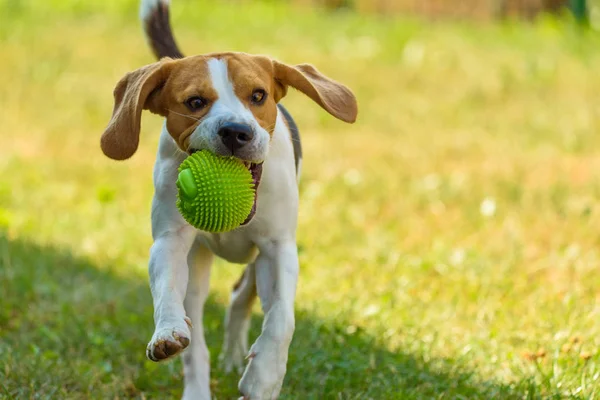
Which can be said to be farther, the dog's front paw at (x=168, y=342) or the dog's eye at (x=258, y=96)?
the dog's eye at (x=258, y=96)

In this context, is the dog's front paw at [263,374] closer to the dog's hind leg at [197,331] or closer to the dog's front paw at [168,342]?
the dog's front paw at [168,342]

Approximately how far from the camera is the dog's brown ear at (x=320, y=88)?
4.12 metres

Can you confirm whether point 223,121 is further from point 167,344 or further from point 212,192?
point 167,344

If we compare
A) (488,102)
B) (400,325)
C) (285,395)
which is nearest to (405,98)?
(488,102)

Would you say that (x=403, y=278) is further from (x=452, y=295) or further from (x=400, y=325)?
(x=400, y=325)

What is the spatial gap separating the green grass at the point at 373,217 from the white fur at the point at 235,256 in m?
0.47

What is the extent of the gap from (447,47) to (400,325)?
7.65m

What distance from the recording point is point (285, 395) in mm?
4215

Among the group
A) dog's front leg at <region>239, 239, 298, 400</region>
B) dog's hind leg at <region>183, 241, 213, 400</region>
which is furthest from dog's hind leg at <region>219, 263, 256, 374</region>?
dog's front leg at <region>239, 239, 298, 400</region>

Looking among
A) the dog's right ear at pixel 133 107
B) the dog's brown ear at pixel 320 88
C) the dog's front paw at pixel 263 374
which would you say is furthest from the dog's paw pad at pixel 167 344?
the dog's brown ear at pixel 320 88

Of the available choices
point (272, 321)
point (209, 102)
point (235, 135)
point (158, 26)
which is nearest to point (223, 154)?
point (235, 135)

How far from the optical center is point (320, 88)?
4184 mm

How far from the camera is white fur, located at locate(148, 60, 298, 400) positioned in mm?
3680

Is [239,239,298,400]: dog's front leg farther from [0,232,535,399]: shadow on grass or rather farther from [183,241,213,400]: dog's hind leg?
[0,232,535,399]: shadow on grass
